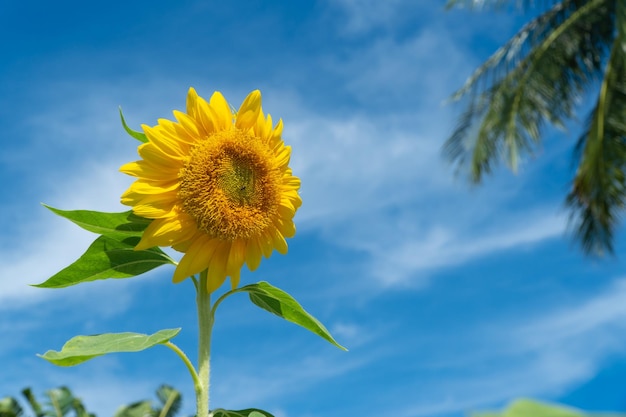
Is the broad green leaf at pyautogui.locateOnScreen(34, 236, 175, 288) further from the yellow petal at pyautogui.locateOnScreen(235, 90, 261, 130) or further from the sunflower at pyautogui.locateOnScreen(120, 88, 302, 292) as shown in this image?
the yellow petal at pyautogui.locateOnScreen(235, 90, 261, 130)

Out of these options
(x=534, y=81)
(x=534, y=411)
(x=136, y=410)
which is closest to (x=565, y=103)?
(x=534, y=81)

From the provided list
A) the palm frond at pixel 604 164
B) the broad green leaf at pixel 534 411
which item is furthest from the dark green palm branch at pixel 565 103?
the broad green leaf at pixel 534 411

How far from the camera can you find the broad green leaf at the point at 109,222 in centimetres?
105

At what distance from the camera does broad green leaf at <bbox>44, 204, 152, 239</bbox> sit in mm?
1050

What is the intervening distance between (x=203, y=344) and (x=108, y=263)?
21cm

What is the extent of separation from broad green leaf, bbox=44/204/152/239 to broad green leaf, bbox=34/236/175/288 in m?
0.02

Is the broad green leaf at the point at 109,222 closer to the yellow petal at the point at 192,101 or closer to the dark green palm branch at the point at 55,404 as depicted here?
the yellow petal at the point at 192,101

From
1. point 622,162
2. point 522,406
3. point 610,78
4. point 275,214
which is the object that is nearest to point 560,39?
point 610,78

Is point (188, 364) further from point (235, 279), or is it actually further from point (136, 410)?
point (136, 410)

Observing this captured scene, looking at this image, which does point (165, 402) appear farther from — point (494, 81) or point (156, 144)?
point (156, 144)

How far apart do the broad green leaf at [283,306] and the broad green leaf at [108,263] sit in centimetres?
15

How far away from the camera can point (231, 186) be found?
1153 mm

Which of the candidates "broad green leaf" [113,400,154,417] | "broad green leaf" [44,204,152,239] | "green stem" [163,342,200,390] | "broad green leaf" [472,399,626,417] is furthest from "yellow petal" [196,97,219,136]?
"broad green leaf" [113,400,154,417]

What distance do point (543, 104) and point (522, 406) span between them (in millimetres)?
11085
